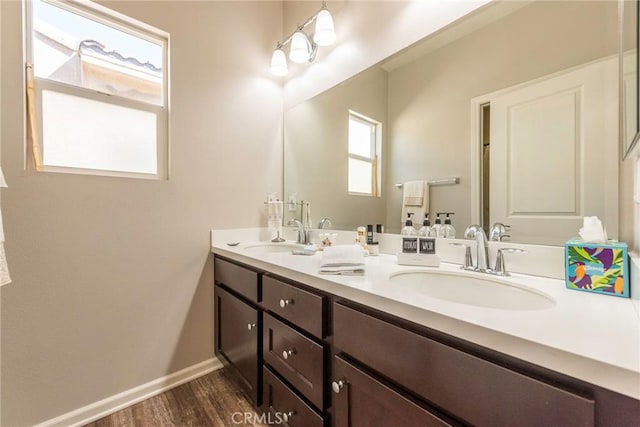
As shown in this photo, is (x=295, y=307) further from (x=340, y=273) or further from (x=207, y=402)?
(x=207, y=402)

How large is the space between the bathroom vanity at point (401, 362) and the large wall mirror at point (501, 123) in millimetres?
346

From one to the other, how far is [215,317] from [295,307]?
954mm

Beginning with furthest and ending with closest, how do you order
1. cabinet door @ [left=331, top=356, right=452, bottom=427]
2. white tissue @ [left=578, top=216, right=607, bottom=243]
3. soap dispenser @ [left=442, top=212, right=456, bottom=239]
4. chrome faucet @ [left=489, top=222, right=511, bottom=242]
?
1. soap dispenser @ [left=442, top=212, right=456, bottom=239]
2. chrome faucet @ [left=489, top=222, right=511, bottom=242]
3. white tissue @ [left=578, top=216, right=607, bottom=243]
4. cabinet door @ [left=331, top=356, right=452, bottom=427]

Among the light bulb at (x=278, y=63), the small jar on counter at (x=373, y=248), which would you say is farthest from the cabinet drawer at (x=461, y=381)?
the light bulb at (x=278, y=63)

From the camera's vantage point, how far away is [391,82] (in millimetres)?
1385

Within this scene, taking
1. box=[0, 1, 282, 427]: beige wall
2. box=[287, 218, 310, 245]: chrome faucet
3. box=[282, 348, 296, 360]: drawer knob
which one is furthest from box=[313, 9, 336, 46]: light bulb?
box=[282, 348, 296, 360]: drawer knob

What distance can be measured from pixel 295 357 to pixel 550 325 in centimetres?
79

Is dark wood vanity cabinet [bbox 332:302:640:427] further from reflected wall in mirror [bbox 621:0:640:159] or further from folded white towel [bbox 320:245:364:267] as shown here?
reflected wall in mirror [bbox 621:0:640:159]

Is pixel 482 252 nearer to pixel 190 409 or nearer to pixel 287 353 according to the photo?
pixel 287 353

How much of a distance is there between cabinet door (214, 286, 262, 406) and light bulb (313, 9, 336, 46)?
155cm

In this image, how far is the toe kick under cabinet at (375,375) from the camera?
45cm

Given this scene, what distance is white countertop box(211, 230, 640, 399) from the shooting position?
1.33 ft

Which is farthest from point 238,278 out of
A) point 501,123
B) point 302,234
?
point 501,123

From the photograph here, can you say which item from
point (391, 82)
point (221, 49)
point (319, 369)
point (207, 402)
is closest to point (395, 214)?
point (391, 82)
